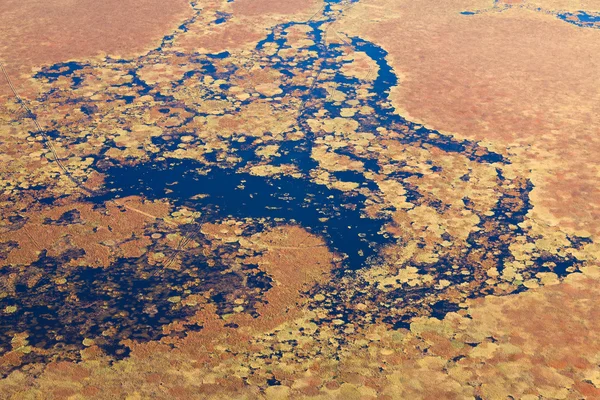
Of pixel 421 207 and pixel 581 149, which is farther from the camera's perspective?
pixel 581 149

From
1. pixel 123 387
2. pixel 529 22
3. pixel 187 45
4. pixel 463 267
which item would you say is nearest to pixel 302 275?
pixel 463 267

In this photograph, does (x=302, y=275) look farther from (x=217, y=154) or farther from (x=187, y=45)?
(x=187, y=45)

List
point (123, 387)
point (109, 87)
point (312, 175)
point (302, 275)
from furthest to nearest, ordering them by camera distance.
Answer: point (109, 87)
point (312, 175)
point (302, 275)
point (123, 387)

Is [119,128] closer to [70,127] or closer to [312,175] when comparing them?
[70,127]

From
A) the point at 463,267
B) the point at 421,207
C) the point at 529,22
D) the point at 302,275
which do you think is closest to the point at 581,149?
the point at 421,207

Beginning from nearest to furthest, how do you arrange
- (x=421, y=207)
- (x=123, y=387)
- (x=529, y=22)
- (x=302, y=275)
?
(x=123, y=387), (x=302, y=275), (x=421, y=207), (x=529, y=22)

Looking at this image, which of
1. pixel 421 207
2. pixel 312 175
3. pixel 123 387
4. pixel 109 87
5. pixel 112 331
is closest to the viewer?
pixel 123 387
